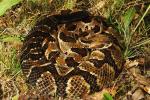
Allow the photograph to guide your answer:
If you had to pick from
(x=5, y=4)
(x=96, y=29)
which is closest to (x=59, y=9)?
(x=96, y=29)

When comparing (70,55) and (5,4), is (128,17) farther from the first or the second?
(5,4)

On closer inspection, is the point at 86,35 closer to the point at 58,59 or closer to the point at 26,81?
the point at 58,59

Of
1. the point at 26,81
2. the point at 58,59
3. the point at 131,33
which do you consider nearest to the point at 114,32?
the point at 131,33

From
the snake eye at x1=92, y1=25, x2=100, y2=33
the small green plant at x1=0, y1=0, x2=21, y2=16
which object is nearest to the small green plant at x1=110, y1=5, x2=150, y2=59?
the snake eye at x1=92, y1=25, x2=100, y2=33

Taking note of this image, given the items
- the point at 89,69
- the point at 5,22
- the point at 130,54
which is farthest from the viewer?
the point at 5,22

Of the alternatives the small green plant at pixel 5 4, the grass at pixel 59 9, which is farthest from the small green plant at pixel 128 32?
the small green plant at pixel 5 4

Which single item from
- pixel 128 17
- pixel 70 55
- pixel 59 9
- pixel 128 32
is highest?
pixel 59 9

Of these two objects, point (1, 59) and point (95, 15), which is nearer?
point (1, 59)
